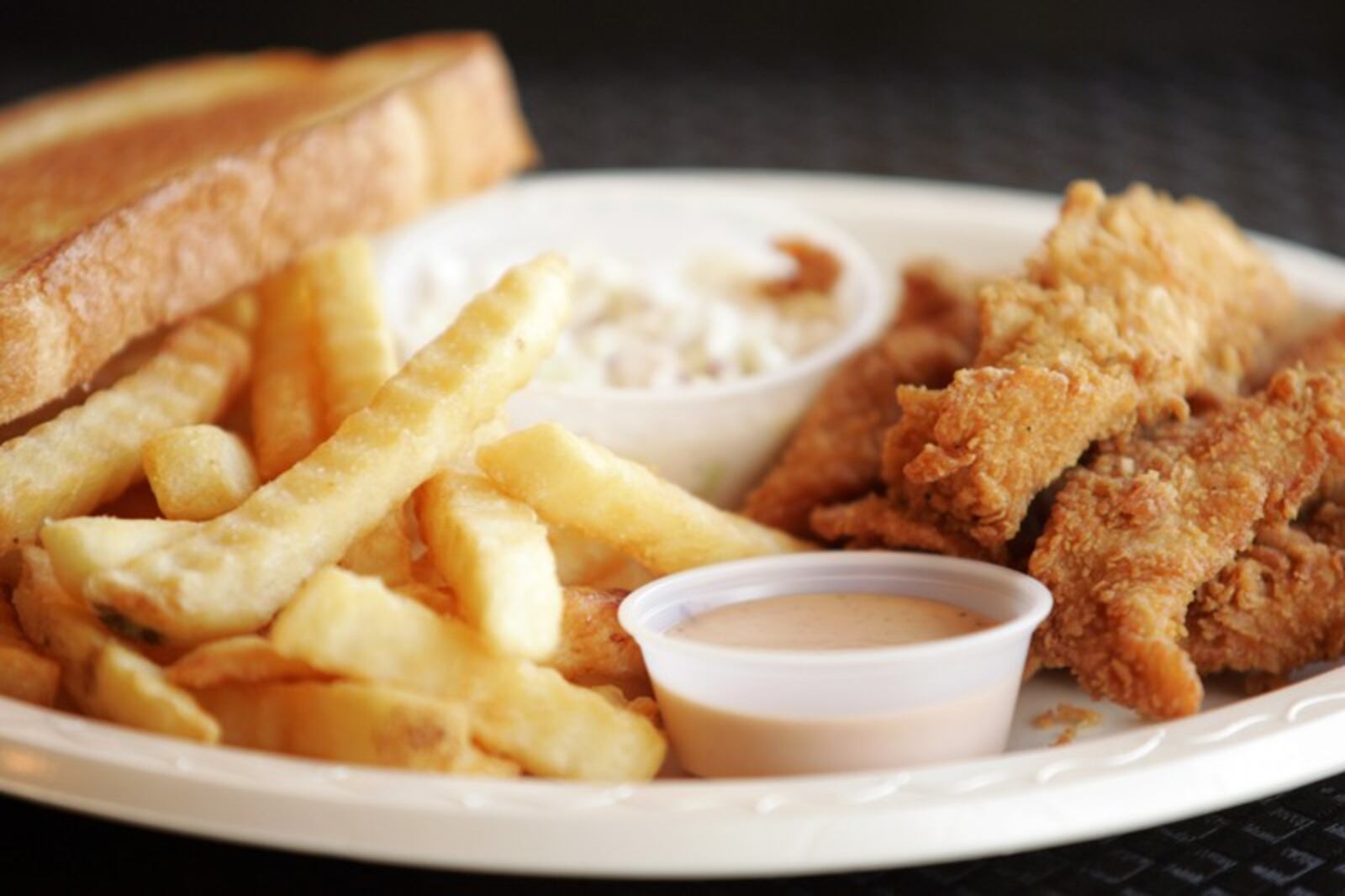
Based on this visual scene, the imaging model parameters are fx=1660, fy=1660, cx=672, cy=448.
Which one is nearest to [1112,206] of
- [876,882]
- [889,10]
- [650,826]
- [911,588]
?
[911,588]

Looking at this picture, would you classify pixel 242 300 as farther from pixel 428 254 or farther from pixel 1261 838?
pixel 1261 838

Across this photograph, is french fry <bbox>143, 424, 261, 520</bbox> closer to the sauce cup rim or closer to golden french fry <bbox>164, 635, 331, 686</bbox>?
golden french fry <bbox>164, 635, 331, 686</bbox>

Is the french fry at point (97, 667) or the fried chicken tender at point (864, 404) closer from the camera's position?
the french fry at point (97, 667)

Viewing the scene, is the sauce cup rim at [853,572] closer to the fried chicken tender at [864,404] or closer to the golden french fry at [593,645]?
the golden french fry at [593,645]

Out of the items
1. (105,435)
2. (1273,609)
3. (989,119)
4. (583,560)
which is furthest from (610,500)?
(989,119)

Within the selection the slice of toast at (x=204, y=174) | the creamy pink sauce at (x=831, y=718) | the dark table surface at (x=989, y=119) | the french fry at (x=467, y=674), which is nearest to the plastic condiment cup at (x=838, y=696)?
the creamy pink sauce at (x=831, y=718)

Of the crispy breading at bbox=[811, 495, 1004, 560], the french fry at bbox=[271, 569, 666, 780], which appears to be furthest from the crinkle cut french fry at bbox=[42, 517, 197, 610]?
the crispy breading at bbox=[811, 495, 1004, 560]
